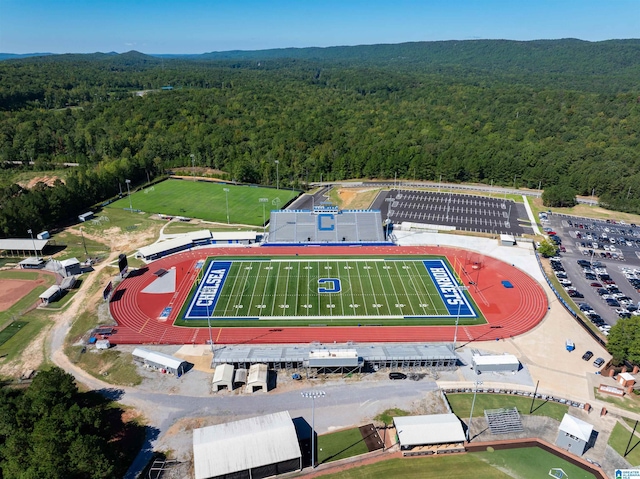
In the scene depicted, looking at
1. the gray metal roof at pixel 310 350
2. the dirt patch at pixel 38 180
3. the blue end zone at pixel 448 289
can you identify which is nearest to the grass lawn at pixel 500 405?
the gray metal roof at pixel 310 350

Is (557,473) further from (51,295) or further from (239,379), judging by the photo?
Result: (51,295)

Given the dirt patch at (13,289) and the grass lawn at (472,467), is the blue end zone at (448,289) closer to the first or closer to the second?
the grass lawn at (472,467)

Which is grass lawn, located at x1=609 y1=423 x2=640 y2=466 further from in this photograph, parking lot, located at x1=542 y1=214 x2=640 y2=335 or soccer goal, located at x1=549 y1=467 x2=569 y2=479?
parking lot, located at x1=542 y1=214 x2=640 y2=335

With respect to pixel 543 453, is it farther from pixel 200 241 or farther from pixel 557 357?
pixel 200 241

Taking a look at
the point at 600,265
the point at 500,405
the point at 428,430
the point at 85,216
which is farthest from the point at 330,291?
the point at 85,216

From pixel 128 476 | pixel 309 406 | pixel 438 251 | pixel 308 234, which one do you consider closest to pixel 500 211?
pixel 438 251
